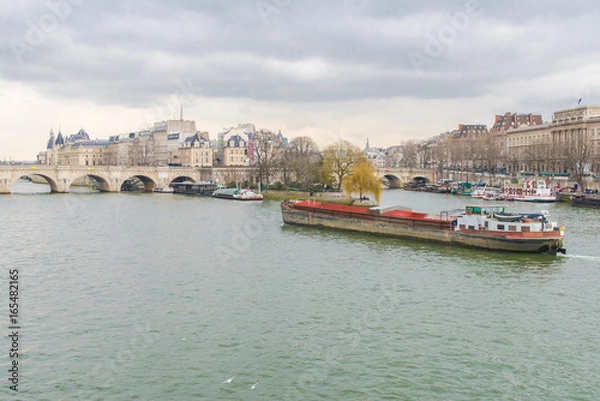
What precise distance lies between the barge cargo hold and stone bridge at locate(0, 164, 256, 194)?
170 feet

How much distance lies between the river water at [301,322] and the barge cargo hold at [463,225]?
1046mm

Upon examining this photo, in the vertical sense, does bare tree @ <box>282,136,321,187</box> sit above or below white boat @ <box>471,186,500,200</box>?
above

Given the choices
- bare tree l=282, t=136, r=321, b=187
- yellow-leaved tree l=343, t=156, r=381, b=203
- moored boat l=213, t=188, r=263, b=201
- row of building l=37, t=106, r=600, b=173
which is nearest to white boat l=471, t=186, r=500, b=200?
row of building l=37, t=106, r=600, b=173

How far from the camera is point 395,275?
26547 millimetres

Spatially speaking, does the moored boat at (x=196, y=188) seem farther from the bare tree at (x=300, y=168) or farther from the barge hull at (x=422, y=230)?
the barge hull at (x=422, y=230)

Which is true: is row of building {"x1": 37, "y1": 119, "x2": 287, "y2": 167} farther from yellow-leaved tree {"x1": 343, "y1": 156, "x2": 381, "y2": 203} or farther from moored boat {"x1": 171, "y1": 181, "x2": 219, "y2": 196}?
yellow-leaved tree {"x1": 343, "y1": 156, "x2": 381, "y2": 203}

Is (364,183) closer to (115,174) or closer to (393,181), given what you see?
(115,174)

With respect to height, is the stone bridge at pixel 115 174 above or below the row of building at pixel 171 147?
below

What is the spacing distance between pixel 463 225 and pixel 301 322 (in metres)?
18.6

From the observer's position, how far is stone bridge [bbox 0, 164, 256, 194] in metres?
80.3

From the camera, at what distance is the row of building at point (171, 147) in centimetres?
13275

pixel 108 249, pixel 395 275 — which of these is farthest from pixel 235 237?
pixel 395 275

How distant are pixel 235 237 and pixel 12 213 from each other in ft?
81.6

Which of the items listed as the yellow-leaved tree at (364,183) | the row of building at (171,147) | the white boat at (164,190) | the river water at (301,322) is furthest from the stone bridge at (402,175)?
the river water at (301,322)
